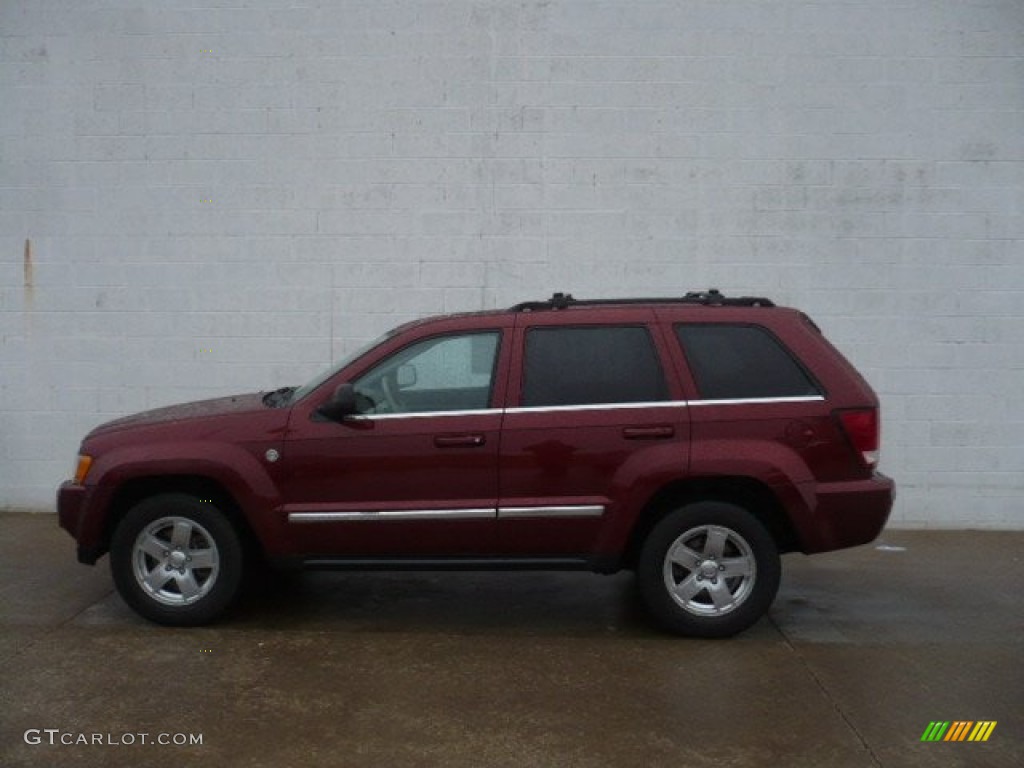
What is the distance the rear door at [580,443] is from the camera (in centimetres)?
550

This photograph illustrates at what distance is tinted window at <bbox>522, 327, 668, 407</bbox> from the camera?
18.4 ft

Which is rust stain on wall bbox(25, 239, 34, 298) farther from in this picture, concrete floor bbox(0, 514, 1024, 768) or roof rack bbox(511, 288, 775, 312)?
roof rack bbox(511, 288, 775, 312)

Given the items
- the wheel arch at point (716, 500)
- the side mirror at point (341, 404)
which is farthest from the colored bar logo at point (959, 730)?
the side mirror at point (341, 404)

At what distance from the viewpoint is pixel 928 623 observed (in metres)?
5.96

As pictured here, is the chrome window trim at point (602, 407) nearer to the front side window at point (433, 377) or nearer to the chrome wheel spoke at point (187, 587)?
the front side window at point (433, 377)

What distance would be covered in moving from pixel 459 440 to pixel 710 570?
1517 millimetres

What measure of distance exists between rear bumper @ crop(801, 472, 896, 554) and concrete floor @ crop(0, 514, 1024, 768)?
584 mm

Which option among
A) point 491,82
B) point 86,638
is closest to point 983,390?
point 491,82

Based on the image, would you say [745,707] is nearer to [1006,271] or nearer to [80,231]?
[1006,271]

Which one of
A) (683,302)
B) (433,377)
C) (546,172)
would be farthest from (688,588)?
(546,172)

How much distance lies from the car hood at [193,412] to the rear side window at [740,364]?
2.43 m

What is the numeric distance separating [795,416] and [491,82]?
412 centimetres

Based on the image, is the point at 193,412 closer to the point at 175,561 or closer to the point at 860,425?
the point at 175,561

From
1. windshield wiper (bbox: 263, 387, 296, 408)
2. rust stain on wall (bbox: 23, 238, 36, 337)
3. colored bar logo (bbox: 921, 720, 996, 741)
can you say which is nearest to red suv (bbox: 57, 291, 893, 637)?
windshield wiper (bbox: 263, 387, 296, 408)
